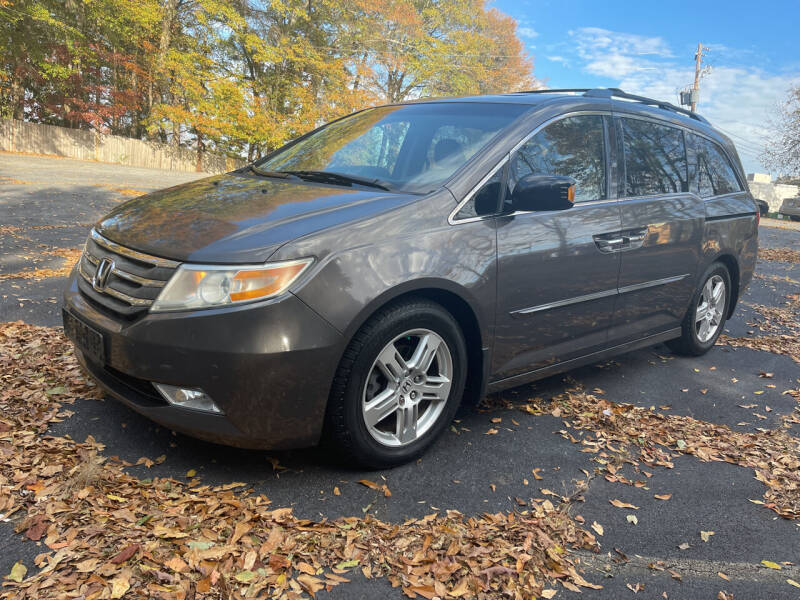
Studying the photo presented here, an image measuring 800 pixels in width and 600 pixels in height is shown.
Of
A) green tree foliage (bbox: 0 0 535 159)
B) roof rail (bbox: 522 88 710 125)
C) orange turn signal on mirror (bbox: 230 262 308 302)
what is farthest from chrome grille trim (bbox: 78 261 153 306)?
green tree foliage (bbox: 0 0 535 159)

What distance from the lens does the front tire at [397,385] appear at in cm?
281

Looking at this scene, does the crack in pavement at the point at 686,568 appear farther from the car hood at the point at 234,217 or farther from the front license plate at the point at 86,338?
the front license plate at the point at 86,338

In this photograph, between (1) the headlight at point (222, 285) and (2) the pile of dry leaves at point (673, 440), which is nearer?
(1) the headlight at point (222, 285)

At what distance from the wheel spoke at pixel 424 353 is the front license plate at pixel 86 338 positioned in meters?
1.38

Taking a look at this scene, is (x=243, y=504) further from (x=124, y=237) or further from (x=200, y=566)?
(x=124, y=237)

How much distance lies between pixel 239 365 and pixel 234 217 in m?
0.75

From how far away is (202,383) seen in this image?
8.54ft

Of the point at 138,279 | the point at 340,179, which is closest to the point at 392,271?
the point at 340,179

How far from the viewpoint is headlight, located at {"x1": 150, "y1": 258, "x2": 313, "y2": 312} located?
2.57 meters

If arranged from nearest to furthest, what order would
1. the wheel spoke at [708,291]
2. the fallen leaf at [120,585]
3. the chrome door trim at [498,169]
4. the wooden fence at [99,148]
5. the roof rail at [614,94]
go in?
1. the fallen leaf at [120,585]
2. the chrome door trim at [498,169]
3. the roof rail at [614,94]
4. the wheel spoke at [708,291]
5. the wooden fence at [99,148]

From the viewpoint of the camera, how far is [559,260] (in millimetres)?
3609

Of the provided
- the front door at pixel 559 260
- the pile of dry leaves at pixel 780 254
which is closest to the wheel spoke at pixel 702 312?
the front door at pixel 559 260

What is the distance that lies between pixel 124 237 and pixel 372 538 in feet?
5.78

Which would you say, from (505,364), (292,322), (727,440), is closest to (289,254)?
(292,322)
